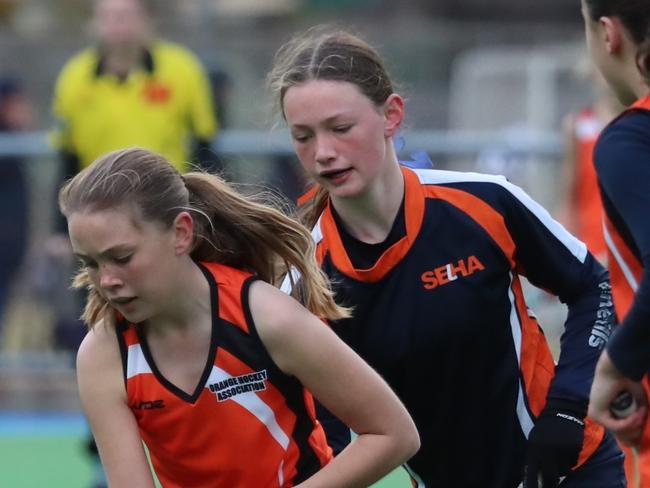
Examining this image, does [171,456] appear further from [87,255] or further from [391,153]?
[391,153]

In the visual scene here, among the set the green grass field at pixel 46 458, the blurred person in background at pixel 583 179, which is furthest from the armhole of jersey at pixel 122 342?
the blurred person in background at pixel 583 179

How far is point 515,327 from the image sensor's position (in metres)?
3.98

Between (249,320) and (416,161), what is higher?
(416,161)

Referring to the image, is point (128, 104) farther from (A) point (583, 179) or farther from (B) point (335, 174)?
(B) point (335, 174)

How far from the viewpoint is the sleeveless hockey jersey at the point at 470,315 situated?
389 cm

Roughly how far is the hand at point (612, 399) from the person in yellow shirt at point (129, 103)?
4741mm

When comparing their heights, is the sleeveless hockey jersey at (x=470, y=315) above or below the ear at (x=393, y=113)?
below

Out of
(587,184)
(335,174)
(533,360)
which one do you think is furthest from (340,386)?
(587,184)

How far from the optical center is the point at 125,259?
3400 mm

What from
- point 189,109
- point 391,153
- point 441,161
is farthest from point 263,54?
point 391,153

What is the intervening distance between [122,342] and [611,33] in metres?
1.26

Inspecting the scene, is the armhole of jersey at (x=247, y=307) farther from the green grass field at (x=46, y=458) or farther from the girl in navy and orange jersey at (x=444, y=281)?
the green grass field at (x=46, y=458)

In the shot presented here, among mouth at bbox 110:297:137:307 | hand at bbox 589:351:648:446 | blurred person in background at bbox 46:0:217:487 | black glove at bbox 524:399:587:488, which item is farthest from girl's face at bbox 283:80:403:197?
blurred person in background at bbox 46:0:217:487

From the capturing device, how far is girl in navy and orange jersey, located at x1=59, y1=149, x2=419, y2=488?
3424mm
